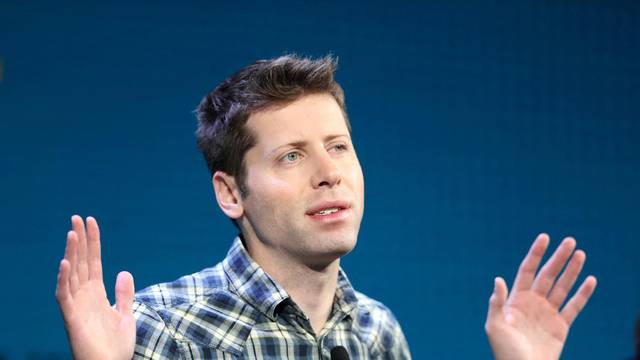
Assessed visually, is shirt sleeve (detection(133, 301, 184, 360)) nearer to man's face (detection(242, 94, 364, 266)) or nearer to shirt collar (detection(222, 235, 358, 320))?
shirt collar (detection(222, 235, 358, 320))

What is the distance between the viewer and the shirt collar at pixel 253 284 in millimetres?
1995

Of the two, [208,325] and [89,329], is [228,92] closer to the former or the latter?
[208,325]

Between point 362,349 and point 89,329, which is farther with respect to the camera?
point 362,349

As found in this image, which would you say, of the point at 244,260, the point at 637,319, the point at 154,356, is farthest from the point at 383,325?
the point at 637,319

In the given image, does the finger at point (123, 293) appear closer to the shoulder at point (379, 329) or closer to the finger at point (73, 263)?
the finger at point (73, 263)

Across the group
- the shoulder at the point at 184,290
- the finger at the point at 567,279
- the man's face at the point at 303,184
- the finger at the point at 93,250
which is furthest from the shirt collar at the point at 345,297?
the finger at the point at 93,250

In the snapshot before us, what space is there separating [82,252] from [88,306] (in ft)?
0.32

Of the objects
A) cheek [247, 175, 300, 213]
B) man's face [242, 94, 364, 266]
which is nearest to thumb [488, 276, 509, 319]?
man's face [242, 94, 364, 266]

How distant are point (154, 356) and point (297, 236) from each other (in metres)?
0.39

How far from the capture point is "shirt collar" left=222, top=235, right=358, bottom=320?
1995 millimetres

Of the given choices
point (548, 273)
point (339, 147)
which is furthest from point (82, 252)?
point (548, 273)

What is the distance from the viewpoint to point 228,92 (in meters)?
2.13

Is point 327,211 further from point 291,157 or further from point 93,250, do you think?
point 93,250

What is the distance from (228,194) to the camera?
2.13 m
